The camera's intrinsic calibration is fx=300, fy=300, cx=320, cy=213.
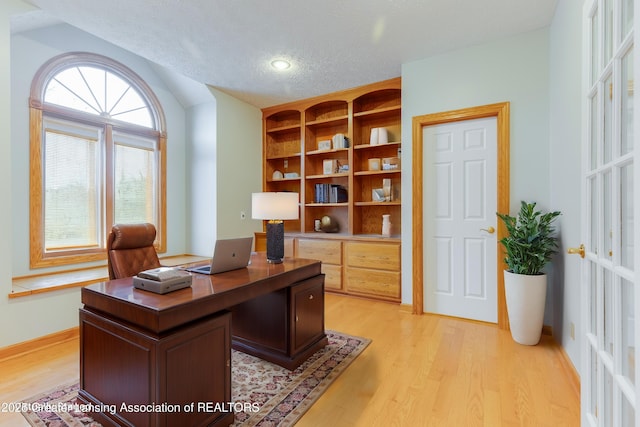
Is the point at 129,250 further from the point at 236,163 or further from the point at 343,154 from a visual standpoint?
the point at 343,154

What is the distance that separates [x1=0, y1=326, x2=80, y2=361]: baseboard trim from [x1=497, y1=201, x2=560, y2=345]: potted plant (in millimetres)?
3690

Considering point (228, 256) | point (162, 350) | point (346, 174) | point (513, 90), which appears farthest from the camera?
point (346, 174)

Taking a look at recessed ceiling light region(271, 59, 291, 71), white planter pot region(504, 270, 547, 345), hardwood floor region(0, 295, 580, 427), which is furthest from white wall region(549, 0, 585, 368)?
recessed ceiling light region(271, 59, 291, 71)

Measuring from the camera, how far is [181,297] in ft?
4.54

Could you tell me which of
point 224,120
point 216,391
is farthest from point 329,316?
point 224,120

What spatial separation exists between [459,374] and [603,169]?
4.98 ft

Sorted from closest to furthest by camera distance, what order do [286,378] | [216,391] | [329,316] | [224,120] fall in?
[216,391] < [286,378] < [329,316] < [224,120]

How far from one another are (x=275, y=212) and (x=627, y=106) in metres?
1.83

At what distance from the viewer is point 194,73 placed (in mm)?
3457

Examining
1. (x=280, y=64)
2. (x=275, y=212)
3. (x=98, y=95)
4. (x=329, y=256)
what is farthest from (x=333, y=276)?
(x=98, y=95)

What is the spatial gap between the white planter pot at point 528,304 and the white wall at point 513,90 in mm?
309

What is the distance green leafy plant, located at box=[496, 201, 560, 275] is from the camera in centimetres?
234

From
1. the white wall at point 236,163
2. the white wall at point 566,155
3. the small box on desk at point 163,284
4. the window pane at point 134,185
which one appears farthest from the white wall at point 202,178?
the white wall at point 566,155

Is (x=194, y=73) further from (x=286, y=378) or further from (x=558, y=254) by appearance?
(x=558, y=254)
